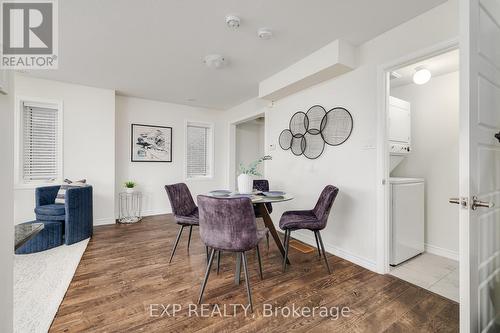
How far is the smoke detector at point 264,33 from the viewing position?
2305 mm

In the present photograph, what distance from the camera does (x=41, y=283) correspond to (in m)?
2.07

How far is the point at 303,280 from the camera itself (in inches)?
86.4

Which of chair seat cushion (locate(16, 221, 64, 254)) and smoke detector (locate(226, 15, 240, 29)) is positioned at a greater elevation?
smoke detector (locate(226, 15, 240, 29))

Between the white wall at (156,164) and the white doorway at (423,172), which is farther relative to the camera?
the white wall at (156,164)

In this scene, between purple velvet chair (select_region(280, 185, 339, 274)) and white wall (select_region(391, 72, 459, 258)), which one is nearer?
purple velvet chair (select_region(280, 185, 339, 274))

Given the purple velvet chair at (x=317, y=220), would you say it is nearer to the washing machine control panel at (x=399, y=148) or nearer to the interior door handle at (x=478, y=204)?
the washing machine control panel at (x=399, y=148)

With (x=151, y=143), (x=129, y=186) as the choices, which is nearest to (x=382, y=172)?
(x=129, y=186)

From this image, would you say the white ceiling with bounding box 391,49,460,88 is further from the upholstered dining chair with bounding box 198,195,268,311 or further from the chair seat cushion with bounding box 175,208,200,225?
the chair seat cushion with bounding box 175,208,200,225

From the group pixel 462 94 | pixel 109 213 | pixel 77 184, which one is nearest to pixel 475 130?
pixel 462 94

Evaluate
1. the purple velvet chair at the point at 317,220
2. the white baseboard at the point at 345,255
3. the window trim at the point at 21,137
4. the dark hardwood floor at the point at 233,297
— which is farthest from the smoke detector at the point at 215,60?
the window trim at the point at 21,137

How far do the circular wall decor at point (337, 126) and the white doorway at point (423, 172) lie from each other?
0.43 m

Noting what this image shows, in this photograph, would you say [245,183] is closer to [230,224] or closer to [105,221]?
[230,224]

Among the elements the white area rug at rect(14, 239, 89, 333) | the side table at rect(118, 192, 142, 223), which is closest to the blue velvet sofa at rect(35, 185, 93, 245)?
the white area rug at rect(14, 239, 89, 333)

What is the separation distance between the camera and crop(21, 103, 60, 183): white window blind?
366 cm
